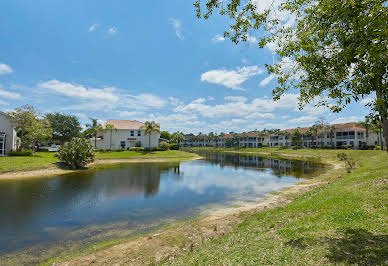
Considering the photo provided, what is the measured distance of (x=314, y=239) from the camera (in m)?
6.30

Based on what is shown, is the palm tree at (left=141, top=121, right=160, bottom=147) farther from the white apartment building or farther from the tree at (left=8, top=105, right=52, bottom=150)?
the tree at (left=8, top=105, right=52, bottom=150)

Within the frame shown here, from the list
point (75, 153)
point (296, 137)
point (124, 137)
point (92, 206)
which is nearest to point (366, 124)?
point (92, 206)

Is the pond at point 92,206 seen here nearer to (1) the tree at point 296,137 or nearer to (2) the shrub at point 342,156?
(2) the shrub at point 342,156

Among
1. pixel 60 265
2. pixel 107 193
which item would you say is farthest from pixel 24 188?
pixel 60 265

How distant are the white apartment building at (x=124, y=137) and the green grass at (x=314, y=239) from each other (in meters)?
58.4

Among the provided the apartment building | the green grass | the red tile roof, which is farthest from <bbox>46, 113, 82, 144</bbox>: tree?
the apartment building

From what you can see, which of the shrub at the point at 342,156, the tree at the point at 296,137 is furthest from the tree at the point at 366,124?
the tree at the point at 296,137

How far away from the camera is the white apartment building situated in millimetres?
62375

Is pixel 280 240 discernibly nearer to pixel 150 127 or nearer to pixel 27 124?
pixel 27 124

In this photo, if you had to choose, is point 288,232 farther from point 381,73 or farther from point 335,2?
point 335,2

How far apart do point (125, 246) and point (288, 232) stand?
23.0ft

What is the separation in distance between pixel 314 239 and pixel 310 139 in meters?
97.1

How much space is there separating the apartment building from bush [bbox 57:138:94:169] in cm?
7870

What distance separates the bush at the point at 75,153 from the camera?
32219 mm
